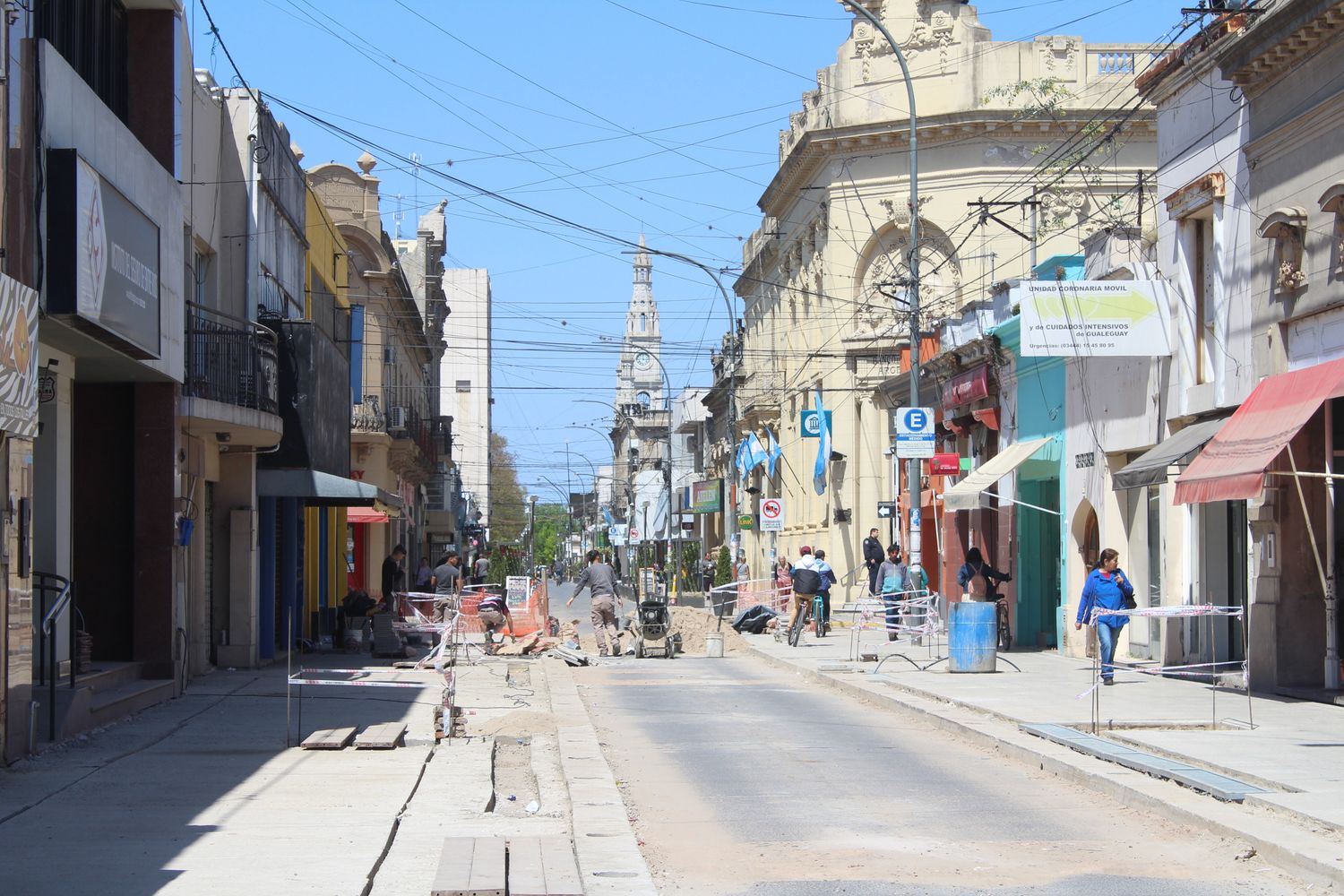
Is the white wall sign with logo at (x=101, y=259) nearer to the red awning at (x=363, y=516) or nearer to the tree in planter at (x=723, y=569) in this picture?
the red awning at (x=363, y=516)

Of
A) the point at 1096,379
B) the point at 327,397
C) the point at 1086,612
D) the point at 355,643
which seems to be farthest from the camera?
the point at 355,643

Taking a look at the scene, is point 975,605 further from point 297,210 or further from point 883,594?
point 297,210

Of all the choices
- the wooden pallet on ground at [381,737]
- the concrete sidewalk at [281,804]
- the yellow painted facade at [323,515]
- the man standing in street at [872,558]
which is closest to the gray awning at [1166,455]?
the concrete sidewalk at [281,804]

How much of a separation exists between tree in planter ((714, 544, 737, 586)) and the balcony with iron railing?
109 ft

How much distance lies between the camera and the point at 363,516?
121 feet

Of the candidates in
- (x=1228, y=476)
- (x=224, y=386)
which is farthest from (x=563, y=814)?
(x=224, y=386)

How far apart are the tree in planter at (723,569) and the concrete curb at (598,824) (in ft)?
130

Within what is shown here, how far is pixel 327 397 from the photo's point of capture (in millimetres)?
26766

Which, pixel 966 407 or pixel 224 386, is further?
Result: pixel 966 407

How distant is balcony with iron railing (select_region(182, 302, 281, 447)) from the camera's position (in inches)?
760

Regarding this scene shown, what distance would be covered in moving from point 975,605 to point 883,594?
820cm

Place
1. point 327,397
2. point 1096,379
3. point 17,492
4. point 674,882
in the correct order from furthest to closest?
point 327,397 → point 1096,379 → point 17,492 → point 674,882

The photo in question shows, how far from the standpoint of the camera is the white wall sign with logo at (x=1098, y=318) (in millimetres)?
20969

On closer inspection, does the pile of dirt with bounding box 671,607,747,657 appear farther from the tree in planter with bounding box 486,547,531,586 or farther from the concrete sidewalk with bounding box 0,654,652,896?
the tree in planter with bounding box 486,547,531,586
